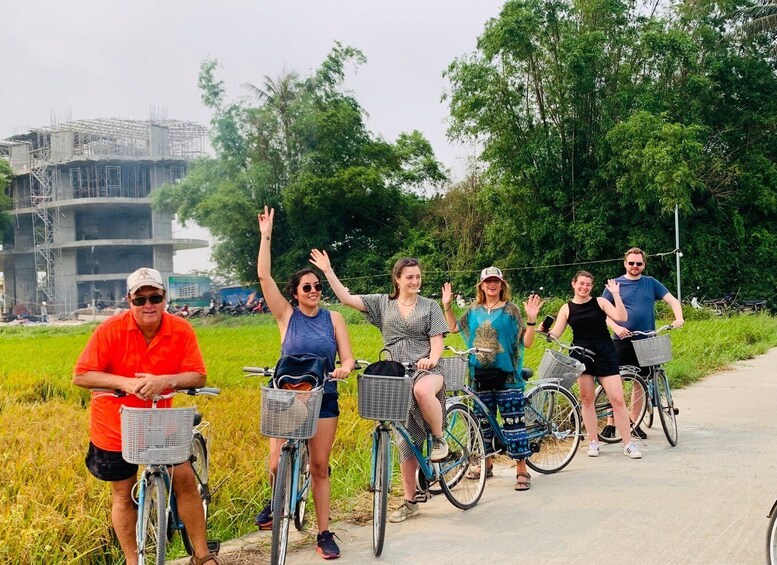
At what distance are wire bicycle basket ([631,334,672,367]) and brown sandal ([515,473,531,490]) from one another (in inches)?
69.4

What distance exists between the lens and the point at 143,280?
3.45 m

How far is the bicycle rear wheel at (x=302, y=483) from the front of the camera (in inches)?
160

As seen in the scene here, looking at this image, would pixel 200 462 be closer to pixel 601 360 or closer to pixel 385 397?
pixel 385 397

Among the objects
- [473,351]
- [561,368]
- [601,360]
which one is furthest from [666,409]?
[473,351]

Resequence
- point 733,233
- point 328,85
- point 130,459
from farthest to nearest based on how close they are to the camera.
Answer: point 328,85
point 733,233
point 130,459

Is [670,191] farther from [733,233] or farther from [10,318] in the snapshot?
[10,318]

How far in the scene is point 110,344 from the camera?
3475 millimetres

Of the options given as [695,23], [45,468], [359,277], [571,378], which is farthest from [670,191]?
[45,468]

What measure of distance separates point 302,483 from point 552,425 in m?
2.55

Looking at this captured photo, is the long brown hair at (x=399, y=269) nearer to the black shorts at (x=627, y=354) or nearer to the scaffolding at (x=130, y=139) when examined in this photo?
the black shorts at (x=627, y=354)

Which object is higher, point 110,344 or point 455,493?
point 110,344

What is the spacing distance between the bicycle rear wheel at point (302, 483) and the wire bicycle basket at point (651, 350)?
3.44m

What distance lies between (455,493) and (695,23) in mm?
30349

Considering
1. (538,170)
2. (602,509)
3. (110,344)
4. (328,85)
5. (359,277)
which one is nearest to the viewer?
(110,344)
